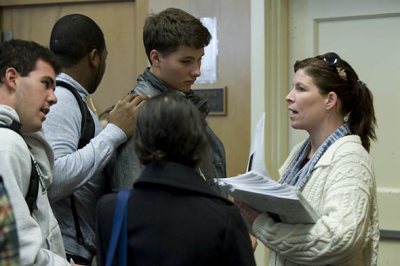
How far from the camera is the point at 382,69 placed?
3.12m

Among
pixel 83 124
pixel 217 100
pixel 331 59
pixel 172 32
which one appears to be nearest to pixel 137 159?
pixel 83 124

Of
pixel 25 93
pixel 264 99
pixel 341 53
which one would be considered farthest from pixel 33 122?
pixel 341 53

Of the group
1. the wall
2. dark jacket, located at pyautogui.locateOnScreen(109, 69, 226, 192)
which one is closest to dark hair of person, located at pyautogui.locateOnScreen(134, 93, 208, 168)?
dark jacket, located at pyautogui.locateOnScreen(109, 69, 226, 192)

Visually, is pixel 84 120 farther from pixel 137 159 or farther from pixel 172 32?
pixel 172 32

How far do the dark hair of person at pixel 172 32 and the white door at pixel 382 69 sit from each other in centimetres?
117

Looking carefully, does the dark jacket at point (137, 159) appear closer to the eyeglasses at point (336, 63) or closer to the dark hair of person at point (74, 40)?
the dark hair of person at point (74, 40)

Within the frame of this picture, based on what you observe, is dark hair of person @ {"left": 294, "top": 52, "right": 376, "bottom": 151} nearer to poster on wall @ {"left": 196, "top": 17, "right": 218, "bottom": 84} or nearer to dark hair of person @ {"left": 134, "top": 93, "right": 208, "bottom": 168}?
dark hair of person @ {"left": 134, "top": 93, "right": 208, "bottom": 168}

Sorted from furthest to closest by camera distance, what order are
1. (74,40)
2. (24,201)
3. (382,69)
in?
(382,69)
(74,40)
(24,201)

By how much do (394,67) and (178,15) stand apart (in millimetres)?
1311

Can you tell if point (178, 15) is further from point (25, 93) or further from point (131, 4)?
point (131, 4)

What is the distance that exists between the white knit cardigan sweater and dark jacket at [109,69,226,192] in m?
0.30

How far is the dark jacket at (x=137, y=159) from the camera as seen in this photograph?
6.91 feet

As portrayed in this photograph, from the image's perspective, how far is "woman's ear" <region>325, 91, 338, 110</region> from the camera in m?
2.15

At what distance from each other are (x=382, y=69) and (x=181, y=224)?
6.32ft
